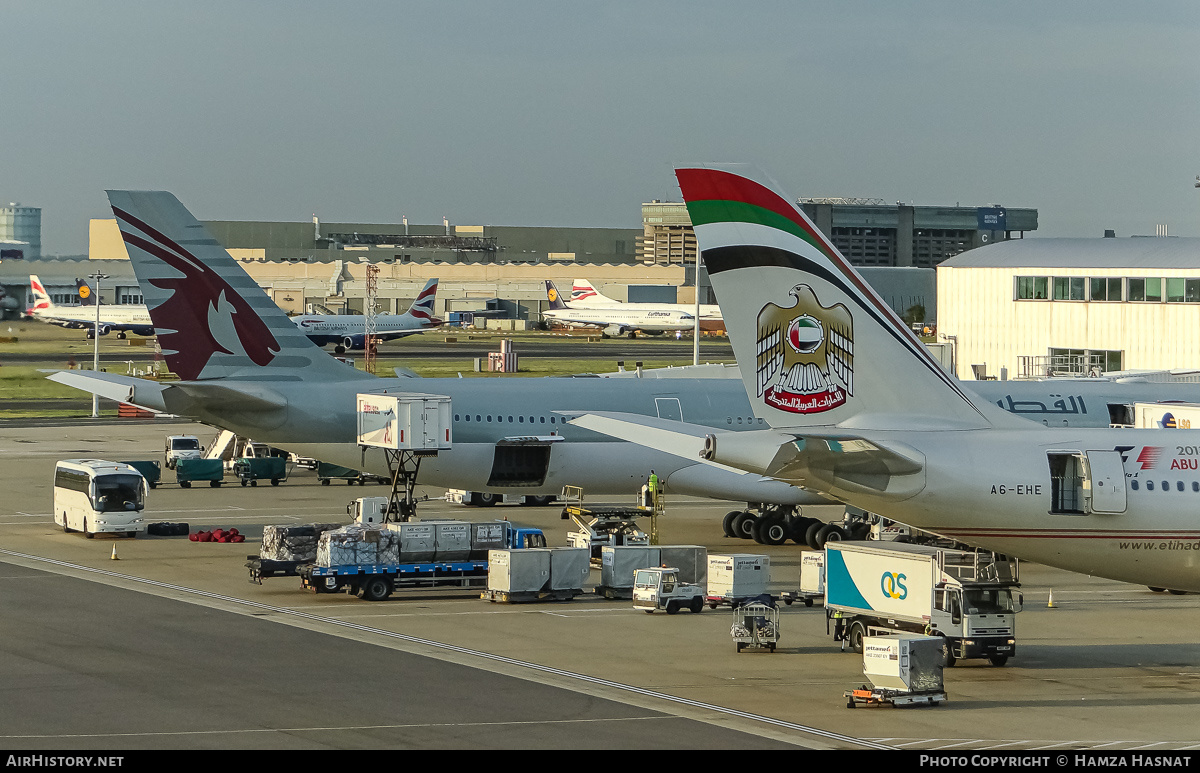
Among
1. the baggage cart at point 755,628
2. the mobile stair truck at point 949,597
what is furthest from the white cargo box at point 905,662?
the baggage cart at point 755,628

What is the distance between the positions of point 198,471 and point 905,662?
42.5 metres

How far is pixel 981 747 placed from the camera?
74.4ft

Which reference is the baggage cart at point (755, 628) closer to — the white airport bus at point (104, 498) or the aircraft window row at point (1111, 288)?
the white airport bus at point (104, 498)

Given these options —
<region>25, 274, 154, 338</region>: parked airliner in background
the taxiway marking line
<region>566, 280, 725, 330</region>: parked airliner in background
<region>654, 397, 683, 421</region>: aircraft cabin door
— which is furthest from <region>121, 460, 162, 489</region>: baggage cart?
<region>566, 280, 725, 330</region>: parked airliner in background

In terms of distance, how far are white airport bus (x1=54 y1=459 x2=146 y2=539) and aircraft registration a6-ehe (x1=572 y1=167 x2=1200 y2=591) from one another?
23369mm

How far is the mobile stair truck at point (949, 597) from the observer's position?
29.3 metres

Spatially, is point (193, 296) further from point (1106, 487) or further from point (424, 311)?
point (424, 311)

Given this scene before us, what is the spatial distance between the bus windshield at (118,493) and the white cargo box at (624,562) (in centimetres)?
1678

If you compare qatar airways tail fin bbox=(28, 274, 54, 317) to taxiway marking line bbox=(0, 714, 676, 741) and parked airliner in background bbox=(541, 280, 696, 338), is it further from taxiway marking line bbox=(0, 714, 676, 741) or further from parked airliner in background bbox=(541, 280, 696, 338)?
taxiway marking line bbox=(0, 714, 676, 741)

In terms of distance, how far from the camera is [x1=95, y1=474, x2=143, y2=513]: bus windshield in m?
46.2

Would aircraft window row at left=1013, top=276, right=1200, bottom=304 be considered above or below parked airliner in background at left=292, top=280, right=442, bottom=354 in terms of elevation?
below

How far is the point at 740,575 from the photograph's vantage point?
1396 inches

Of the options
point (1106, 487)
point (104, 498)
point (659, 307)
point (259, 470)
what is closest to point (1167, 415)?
point (1106, 487)
